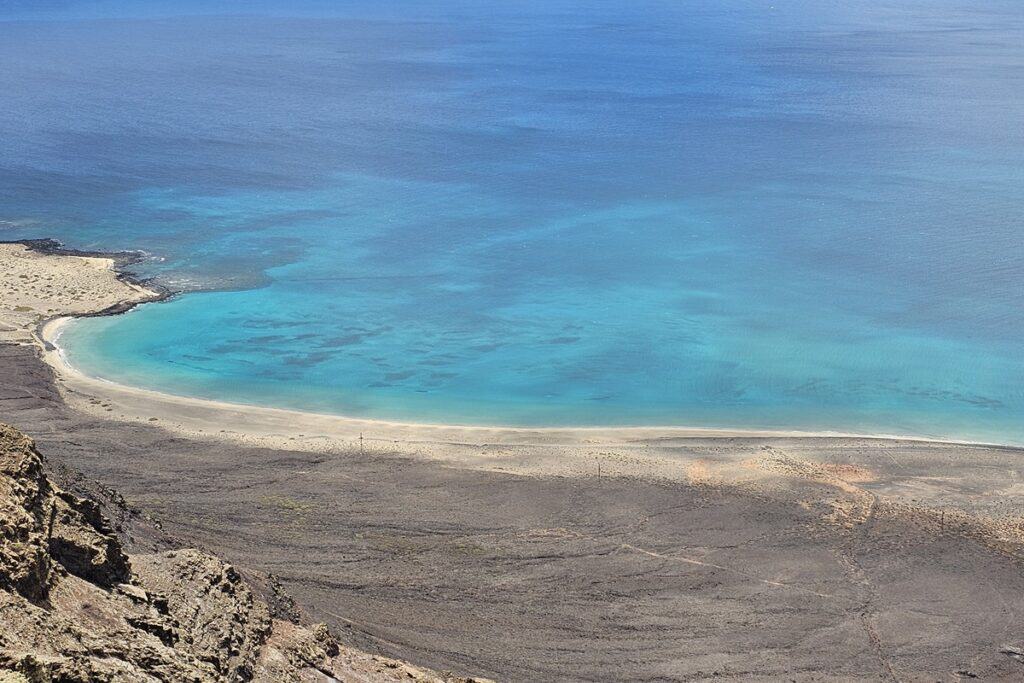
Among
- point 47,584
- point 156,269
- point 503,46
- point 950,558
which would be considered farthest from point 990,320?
point 503,46

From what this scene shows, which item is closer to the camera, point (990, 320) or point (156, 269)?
point (990, 320)

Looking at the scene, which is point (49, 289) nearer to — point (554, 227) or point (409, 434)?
point (409, 434)

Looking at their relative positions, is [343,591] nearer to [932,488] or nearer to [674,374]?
[932,488]

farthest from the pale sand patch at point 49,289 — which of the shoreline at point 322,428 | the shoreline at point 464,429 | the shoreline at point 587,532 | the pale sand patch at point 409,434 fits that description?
the shoreline at point 587,532

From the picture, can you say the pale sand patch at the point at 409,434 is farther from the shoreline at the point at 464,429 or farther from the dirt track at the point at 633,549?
the dirt track at the point at 633,549

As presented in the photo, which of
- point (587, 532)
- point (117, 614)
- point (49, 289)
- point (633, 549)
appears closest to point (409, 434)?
point (587, 532)

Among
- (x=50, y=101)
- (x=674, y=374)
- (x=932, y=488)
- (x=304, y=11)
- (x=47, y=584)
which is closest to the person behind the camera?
(x=47, y=584)

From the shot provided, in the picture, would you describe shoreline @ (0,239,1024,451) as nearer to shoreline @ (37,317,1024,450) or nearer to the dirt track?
shoreline @ (37,317,1024,450)

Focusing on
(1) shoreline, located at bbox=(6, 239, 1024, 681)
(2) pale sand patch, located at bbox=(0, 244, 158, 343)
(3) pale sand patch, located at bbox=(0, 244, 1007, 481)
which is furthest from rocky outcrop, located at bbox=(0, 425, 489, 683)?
(2) pale sand patch, located at bbox=(0, 244, 158, 343)
